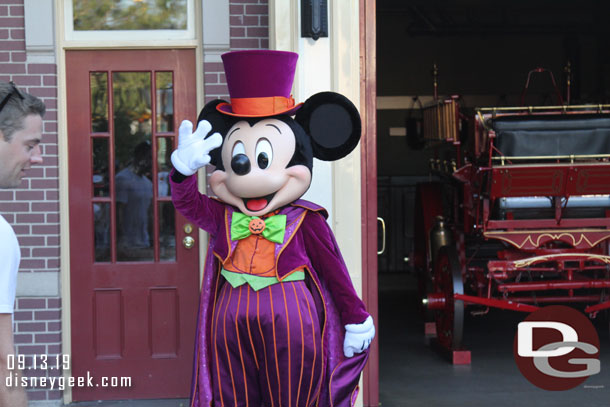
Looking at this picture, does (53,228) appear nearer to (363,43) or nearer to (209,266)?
(209,266)

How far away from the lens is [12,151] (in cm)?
227

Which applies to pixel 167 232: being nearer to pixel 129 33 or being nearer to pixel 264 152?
pixel 129 33

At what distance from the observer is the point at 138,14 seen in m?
4.98

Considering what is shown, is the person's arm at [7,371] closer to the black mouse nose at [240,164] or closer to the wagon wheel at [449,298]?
the black mouse nose at [240,164]

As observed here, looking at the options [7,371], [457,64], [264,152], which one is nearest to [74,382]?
[264,152]

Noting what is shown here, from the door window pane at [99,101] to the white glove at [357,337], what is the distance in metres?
2.30

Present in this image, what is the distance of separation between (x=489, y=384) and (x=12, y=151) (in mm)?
4324

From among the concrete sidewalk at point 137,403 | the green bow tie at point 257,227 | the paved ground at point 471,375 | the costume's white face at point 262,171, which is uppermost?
the costume's white face at point 262,171

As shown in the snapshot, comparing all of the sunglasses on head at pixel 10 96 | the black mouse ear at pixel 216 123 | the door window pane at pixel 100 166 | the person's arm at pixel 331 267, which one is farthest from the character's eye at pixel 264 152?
the door window pane at pixel 100 166

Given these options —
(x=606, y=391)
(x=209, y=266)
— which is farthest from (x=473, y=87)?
(x=209, y=266)

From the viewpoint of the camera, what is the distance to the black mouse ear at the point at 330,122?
3.63 meters

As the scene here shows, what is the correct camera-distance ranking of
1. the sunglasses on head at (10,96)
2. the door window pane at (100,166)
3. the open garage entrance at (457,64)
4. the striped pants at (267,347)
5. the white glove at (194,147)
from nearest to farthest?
the sunglasses on head at (10,96)
the white glove at (194,147)
the striped pants at (267,347)
the door window pane at (100,166)
the open garage entrance at (457,64)

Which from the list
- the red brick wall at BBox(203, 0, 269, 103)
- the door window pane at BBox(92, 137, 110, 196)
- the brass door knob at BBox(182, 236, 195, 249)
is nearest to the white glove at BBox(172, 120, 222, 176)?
the red brick wall at BBox(203, 0, 269, 103)

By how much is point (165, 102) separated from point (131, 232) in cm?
84
